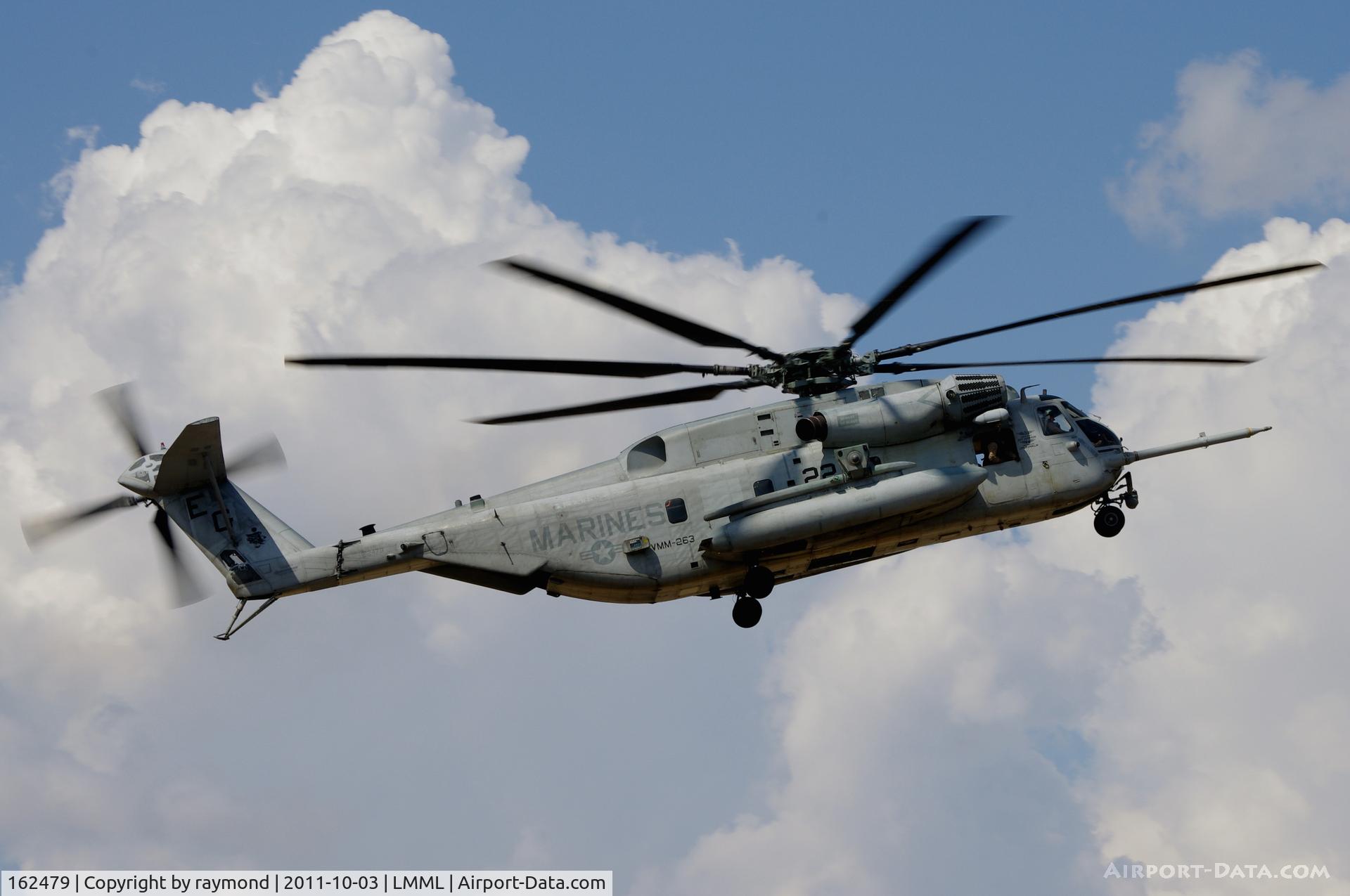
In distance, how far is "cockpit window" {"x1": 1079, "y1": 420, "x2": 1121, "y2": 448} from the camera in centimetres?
3238

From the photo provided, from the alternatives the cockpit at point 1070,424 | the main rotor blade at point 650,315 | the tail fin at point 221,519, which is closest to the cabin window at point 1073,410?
the cockpit at point 1070,424

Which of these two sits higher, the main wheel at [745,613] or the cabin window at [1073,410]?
the cabin window at [1073,410]

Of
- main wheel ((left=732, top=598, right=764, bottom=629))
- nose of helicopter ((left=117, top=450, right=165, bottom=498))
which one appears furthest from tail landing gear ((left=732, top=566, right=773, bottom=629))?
nose of helicopter ((left=117, top=450, right=165, bottom=498))

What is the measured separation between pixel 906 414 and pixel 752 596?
205 inches

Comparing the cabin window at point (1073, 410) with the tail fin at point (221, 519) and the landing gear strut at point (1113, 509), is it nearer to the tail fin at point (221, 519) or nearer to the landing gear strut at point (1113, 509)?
the landing gear strut at point (1113, 509)

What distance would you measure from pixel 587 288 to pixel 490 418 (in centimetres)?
587

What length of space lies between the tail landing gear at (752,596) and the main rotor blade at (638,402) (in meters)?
3.87

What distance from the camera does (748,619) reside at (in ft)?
99.8

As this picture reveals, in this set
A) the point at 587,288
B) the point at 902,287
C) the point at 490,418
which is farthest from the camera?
the point at 490,418

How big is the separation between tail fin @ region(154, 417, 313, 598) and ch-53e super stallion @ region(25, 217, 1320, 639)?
0.11 ft

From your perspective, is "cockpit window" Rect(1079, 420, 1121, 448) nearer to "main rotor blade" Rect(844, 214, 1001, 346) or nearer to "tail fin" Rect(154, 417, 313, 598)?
"main rotor blade" Rect(844, 214, 1001, 346)

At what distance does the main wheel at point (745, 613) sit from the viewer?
30.4 m

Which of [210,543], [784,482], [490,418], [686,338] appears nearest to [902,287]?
[686,338]

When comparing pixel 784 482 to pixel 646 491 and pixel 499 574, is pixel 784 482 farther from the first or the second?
pixel 499 574
